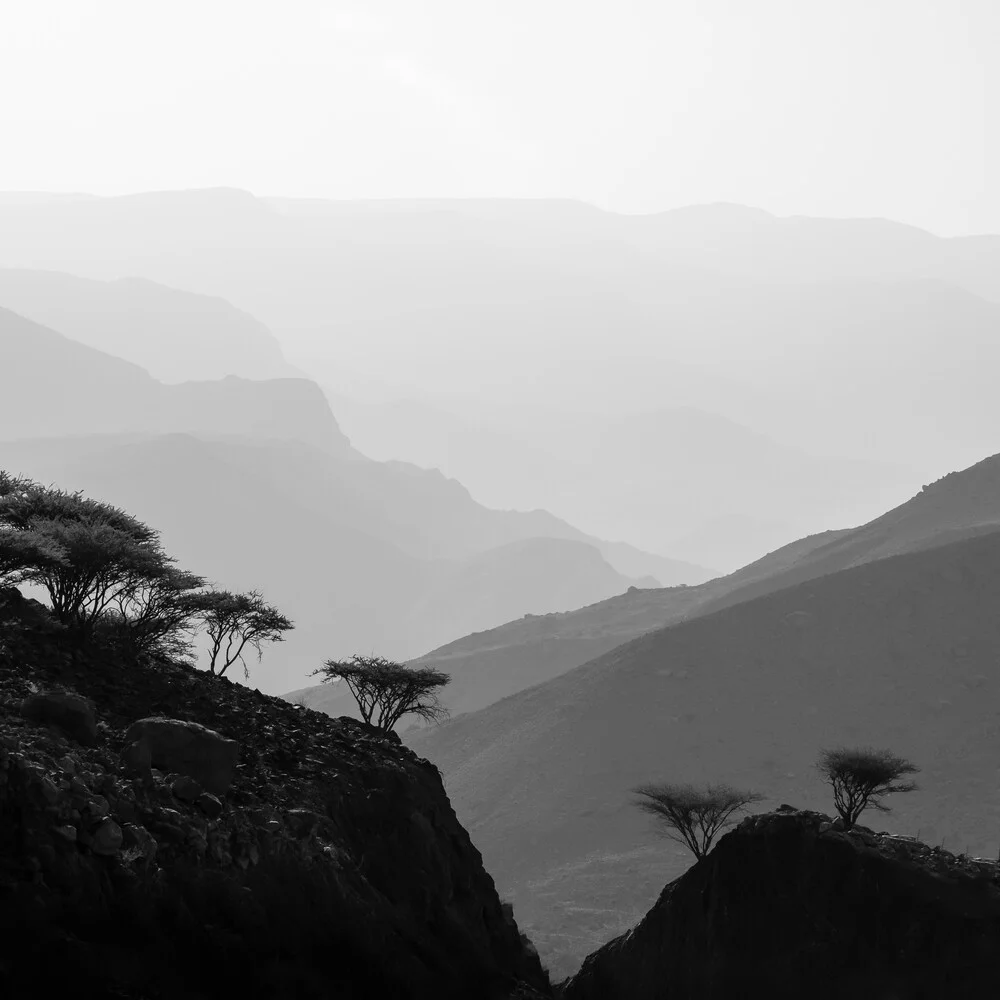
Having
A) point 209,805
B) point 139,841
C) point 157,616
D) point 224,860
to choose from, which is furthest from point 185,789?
point 157,616

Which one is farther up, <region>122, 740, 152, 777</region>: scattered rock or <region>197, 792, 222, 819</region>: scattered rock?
<region>122, 740, 152, 777</region>: scattered rock

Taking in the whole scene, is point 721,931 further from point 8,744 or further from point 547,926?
point 547,926

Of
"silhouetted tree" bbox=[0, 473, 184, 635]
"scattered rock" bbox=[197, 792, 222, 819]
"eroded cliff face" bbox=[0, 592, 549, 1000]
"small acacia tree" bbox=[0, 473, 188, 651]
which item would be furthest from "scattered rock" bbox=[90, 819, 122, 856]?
"silhouetted tree" bbox=[0, 473, 184, 635]

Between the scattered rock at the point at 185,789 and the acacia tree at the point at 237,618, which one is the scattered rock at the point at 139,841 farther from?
the acacia tree at the point at 237,618

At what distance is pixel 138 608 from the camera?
32562mm

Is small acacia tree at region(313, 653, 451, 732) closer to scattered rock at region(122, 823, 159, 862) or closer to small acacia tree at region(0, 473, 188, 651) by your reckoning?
small acacia tree at region(0, 473, 188, 651)

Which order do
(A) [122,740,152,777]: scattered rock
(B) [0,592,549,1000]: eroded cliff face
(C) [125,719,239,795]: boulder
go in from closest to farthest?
(B) [0,592,549,1000]: eroded cliff face → (A) [122,740,152,777]: scattered rock → (C) [125,719,239,795]: boulder

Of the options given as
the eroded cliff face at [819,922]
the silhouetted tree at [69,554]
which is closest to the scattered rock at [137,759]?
the silhouetted tree at [69,554]

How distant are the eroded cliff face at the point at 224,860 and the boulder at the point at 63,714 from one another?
8cm

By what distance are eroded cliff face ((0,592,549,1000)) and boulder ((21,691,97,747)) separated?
0.27 feet

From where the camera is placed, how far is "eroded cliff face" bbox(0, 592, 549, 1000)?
52.6ft

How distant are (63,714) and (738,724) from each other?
4694 centimetres

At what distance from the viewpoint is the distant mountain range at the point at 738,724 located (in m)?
52.2

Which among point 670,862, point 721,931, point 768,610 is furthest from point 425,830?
point 768,610
